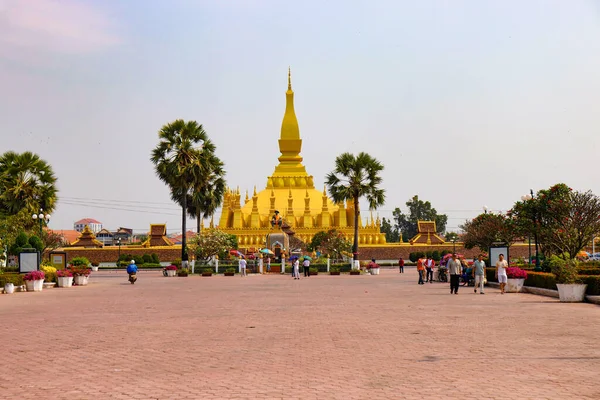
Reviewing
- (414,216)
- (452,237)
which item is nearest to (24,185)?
(452,237)

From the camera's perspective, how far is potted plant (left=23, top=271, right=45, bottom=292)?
34406 millimetres

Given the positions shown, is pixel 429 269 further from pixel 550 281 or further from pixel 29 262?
pixel 29 262

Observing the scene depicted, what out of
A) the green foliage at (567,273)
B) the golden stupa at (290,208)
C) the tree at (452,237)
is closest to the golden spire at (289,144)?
Answer: the golden stupa at (290,208)

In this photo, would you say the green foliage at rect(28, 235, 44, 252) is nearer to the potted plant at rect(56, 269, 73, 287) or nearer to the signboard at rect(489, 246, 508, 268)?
the potted plant at rect(56, 269, 73, 287)

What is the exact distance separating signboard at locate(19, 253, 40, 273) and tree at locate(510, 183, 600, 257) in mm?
21456

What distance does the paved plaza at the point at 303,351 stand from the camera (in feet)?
32.6

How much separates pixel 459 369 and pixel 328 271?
44.2 meters

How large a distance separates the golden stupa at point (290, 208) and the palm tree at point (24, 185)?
32.2 meters

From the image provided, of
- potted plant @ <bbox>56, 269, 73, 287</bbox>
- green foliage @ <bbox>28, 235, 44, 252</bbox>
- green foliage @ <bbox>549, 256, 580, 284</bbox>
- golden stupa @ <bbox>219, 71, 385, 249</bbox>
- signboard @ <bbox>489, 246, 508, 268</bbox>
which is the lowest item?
potted plant @ <bbox>56, 269, 73, 287</bbox>

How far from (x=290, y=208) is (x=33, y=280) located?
51.6m

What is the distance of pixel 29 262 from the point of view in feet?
125

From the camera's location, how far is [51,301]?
2681 centimetres

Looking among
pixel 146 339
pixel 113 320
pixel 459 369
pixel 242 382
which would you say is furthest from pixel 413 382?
pixel 113 320

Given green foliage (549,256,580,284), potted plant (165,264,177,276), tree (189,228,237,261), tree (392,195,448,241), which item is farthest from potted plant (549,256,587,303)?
tree (392,195,448,241)
